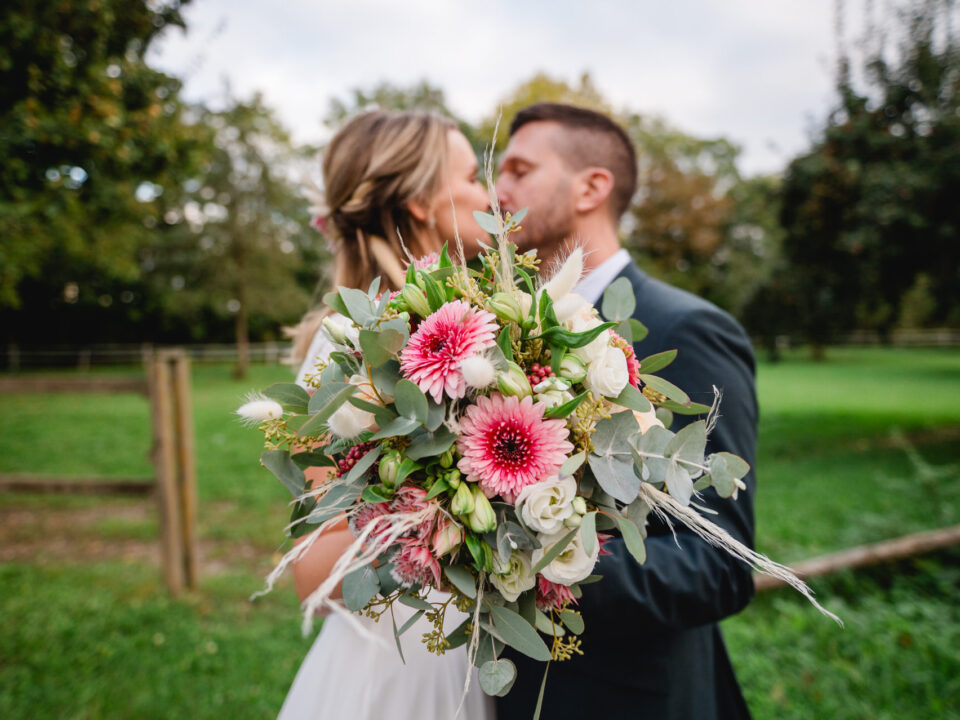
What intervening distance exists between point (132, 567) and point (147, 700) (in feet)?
7.43

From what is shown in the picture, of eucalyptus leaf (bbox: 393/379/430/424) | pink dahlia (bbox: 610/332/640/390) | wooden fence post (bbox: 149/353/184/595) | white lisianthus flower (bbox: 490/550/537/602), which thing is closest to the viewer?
eucalyptus leaf (bbox: 393/379/430/424)

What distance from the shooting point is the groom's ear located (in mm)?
2422

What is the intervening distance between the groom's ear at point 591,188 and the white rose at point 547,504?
1670mm

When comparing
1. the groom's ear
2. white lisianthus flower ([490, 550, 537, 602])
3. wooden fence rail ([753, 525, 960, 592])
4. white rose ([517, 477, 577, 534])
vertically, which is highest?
the groom's ear

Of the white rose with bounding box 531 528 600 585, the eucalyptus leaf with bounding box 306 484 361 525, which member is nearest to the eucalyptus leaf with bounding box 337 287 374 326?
the eucalyptus leaf with bounding box 306 484 361 525

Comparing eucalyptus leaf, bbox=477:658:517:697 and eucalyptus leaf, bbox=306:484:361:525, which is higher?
eucalyptus leaf, bbox=306:484:361:525

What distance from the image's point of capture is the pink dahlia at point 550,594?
1.14 m

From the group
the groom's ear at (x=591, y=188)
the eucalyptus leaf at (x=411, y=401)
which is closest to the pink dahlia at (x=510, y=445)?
the eucalyptus leaf at (x=411, y=401)

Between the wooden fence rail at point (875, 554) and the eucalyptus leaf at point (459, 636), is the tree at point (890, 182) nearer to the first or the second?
the wooden fence rail at point (875, 554)

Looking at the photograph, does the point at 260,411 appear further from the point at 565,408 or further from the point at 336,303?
the point at 565,408

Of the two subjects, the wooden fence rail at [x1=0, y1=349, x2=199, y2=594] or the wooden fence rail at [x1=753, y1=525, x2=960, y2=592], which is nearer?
the wooden fence rail at [x1=753, y1=525, x2=960, y2=592]

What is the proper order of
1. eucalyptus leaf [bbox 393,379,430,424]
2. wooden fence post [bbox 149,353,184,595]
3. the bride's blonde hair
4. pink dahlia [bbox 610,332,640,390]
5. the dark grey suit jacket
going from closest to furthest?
eucalyptus leaf [bbox 393,379,430,424] → pink dahlia [bbox 610,332,640,390] → the dark grey suit jacket → the bride's blonde hair → wooden fence post [bbox 149,353,184,595]

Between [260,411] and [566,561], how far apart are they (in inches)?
26.2

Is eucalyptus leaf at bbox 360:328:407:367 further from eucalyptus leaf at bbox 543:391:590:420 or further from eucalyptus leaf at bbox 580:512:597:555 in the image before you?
eucalyptus leaf at bbox 580:512:597:555
